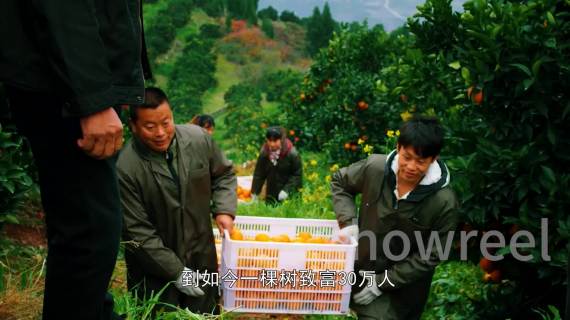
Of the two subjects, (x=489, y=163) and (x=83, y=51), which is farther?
(x=489, y=163)

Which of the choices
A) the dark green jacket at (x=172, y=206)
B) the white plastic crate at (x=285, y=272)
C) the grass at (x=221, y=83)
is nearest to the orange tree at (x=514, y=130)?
the white plastic crate at (x=285, y=272)

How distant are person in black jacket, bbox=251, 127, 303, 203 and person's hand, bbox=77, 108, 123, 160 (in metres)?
5.47

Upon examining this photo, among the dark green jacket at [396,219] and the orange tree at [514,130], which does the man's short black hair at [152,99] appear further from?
the orange tree at [514,130]

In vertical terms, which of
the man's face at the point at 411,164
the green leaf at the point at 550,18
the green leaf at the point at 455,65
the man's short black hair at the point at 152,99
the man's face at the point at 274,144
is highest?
the green leaf at the point at 550,18

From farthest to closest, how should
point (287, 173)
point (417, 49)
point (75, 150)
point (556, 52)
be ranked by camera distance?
1. point (287, 173)
2. point (417, 49)
3. point (556, 52)
4. point (75, 150)

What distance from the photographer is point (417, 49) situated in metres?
4.01

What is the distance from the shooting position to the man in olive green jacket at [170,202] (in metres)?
3.15

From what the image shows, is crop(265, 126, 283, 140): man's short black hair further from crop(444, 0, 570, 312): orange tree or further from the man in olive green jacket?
crop(444, 0, 570, 312): orange tree

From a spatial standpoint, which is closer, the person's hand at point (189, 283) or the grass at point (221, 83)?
the person's hand at point (189, 283)

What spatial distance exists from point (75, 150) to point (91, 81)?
24 cm

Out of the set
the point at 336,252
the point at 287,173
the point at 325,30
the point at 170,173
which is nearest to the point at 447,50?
the point at 336,252

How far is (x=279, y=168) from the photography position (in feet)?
24.1

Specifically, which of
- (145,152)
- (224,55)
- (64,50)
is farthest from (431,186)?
(224,55)

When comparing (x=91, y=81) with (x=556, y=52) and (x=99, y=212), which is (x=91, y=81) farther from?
(x=556, y=52)
